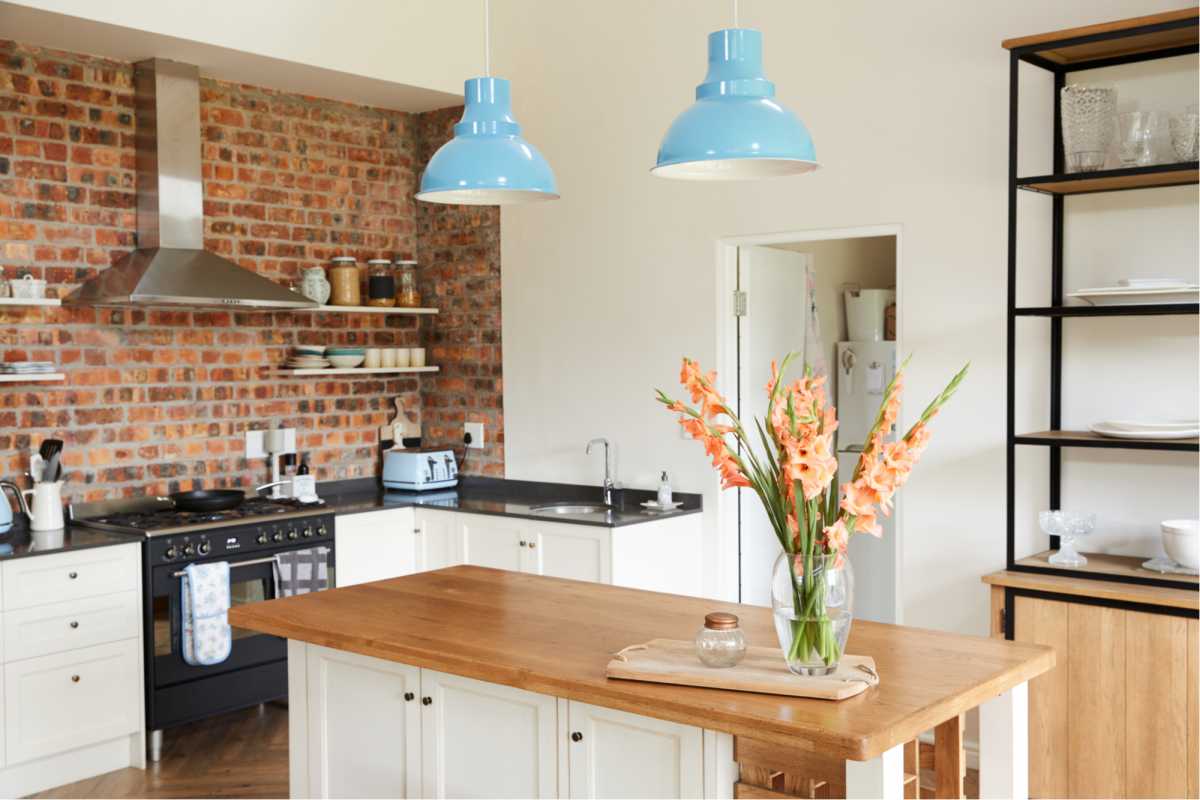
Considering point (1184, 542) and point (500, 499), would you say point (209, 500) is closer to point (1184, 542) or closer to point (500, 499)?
point (500, 499)

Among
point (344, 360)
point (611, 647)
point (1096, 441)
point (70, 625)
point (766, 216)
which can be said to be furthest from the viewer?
point (344, 360)

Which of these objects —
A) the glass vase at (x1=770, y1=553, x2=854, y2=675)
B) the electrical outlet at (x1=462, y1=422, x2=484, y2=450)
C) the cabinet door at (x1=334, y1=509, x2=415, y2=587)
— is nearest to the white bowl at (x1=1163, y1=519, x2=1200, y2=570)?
the glass vase at (x1=770, y1=553, x2=854, y2=675)

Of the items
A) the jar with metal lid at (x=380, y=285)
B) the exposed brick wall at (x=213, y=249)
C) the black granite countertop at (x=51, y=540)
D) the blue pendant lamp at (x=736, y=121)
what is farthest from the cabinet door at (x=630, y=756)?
the jar with metal lid at (x=380, y=285)

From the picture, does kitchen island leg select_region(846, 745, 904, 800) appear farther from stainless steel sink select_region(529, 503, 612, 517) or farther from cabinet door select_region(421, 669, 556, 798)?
stainless steel sink select_region(529, 503, 612, 517)

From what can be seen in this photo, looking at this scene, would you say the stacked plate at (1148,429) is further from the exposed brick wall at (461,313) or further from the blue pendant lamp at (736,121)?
the exposed brick wall at (461,313)

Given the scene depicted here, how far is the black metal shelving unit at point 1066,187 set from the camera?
3.74 meters

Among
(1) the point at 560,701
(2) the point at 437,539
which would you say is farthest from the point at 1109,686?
(2) the point at 437,539

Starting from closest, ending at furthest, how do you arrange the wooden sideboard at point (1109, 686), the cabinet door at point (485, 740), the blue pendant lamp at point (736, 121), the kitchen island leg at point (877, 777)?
1. the kitchen island leg at point (877, 777)
2. the blue pendant lamp at point (736, 121)
3. the cabinet door at point (485, 740)
4. the wooden sideboard at point (1109, 686)

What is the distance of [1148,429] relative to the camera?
3854mm

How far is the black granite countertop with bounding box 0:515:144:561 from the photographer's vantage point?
4.28 m

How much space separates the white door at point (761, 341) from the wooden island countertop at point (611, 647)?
1.98 m

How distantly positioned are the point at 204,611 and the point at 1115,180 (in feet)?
12.0

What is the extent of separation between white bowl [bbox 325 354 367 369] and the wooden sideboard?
3211 mm

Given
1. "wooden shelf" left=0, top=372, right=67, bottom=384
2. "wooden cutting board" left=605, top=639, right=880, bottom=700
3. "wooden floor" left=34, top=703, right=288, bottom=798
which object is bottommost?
"wooden floor" left=34, top=703, right=288, bottom=798
